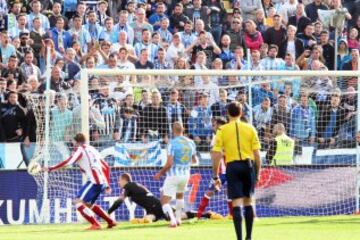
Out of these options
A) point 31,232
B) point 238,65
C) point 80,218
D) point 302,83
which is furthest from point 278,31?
point 31,232

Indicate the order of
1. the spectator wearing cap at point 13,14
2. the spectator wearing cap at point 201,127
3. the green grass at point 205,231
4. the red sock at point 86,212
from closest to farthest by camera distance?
the green grass at point 205,231 → the red sock at point 86,212 → the spectator wearing cap at point 201,127 → the spectator wearing cap at point 13,14

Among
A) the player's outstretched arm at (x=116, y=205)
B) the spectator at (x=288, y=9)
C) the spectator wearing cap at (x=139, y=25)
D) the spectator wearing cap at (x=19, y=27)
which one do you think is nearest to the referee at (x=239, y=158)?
the player's outstretched arm at (x=116, y=205)

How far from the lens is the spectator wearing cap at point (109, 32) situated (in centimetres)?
3022

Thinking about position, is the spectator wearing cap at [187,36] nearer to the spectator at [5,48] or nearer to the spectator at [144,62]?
the spectator at [144,62]

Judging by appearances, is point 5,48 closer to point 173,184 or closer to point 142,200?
point 142,200

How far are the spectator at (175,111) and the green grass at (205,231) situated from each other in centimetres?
249

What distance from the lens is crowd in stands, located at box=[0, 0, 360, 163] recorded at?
86.7 feet

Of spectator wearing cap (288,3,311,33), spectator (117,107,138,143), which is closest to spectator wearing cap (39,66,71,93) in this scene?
Result: spectator (117,107,138,143)

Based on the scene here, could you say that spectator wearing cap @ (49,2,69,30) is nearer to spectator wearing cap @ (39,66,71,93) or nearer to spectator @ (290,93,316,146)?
spectator wearing cap @ (39,66,71,93)

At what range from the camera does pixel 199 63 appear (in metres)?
29.7

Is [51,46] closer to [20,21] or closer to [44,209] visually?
[20,21]

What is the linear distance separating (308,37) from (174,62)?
170 inches

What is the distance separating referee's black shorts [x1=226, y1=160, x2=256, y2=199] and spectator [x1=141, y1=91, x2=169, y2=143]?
7.55 m

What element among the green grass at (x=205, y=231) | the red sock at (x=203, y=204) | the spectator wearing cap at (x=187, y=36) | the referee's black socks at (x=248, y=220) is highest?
the spectator wearing cap at (x=187, y=36)
